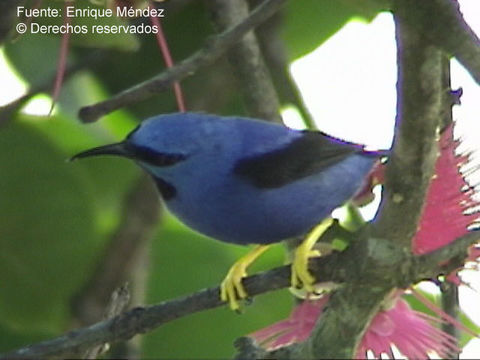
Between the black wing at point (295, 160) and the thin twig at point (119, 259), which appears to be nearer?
the black wing at point (295, 160)

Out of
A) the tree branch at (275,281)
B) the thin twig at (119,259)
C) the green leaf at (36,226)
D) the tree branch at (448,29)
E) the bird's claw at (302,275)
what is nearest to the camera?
the tree branch at (448,29)

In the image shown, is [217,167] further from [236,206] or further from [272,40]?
[272,40]

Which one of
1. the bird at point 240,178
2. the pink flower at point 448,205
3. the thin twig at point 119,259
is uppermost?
the thin twig at point 119,259

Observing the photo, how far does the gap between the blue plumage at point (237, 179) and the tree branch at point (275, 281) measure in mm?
159

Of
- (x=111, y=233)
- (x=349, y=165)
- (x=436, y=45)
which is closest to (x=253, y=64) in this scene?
(x=349, y=165)

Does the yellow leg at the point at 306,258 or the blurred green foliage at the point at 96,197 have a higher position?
the blurred green foliage at the point at 96,197

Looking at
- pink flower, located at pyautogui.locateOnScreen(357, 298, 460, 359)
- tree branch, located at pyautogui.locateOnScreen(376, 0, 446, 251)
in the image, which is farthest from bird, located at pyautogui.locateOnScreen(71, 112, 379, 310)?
tree branch, located at pyautogui.locateOnScreen(376, 0, 446, 251)

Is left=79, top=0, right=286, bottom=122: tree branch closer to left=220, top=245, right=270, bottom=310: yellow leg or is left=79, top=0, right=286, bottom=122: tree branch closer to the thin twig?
left=220, top=245, right=270, bottom=310: yellow leg

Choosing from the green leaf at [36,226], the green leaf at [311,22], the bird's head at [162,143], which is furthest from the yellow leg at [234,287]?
the green leaf at [311,22]

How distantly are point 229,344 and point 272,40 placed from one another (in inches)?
17.8

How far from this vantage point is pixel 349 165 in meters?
1.25

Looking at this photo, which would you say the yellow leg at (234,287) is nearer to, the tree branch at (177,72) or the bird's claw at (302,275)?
the bird's claw at (302,275)

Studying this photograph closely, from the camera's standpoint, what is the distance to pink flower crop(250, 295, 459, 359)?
3.88ft

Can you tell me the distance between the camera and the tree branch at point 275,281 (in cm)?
92
